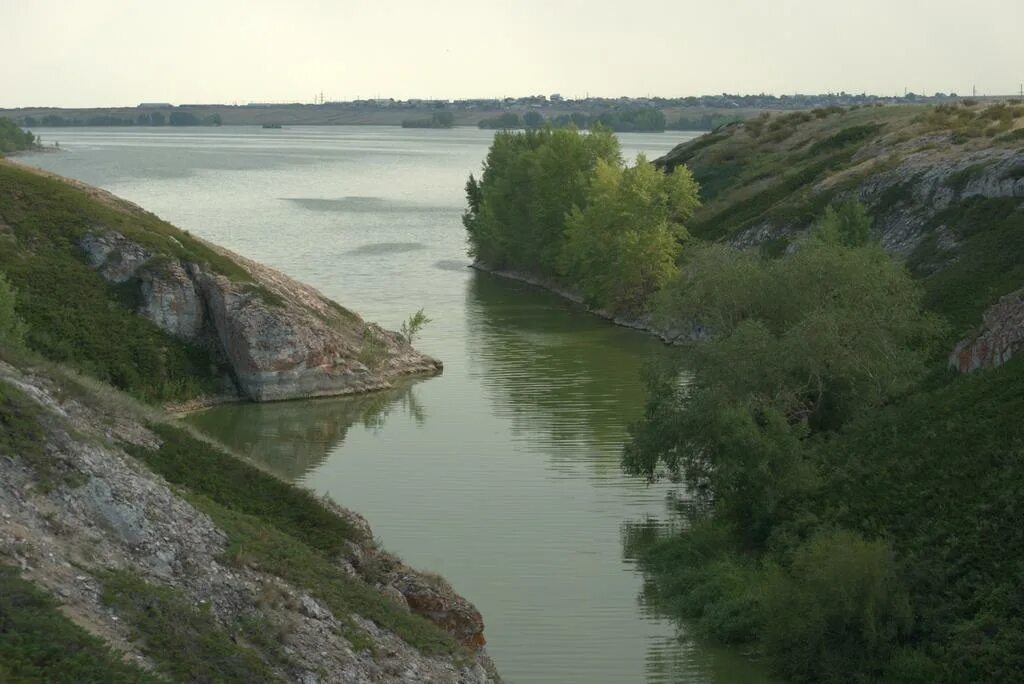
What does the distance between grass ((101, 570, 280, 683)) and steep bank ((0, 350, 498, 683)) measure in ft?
0.09

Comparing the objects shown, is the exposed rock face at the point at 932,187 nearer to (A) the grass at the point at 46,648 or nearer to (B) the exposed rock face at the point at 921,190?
(B) the exposed rock face at the point at 921,190

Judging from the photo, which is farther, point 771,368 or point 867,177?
point 867,177

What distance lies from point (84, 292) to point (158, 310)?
115 inches

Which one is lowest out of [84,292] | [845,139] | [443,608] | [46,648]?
[443,608]

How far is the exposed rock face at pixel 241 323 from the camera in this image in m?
57.9

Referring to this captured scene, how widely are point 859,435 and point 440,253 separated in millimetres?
78895

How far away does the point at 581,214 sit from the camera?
86750 mm

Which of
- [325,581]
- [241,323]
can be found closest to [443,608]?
[325,581]

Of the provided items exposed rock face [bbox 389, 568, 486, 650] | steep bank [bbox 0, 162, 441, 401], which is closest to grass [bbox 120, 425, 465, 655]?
exposed rock face [bbox 389, 568, 486, 650]

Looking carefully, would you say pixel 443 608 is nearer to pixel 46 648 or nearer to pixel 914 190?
pixel 46 648

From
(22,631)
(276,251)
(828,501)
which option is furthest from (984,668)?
(276,251)

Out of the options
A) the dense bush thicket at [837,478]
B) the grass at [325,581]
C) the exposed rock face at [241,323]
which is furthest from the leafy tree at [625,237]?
the grass at [325,581]

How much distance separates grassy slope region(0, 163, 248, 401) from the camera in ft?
178

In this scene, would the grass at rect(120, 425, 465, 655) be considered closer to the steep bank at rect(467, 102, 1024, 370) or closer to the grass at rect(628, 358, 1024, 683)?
the grass at rect(628, 358, 1024, 683)
